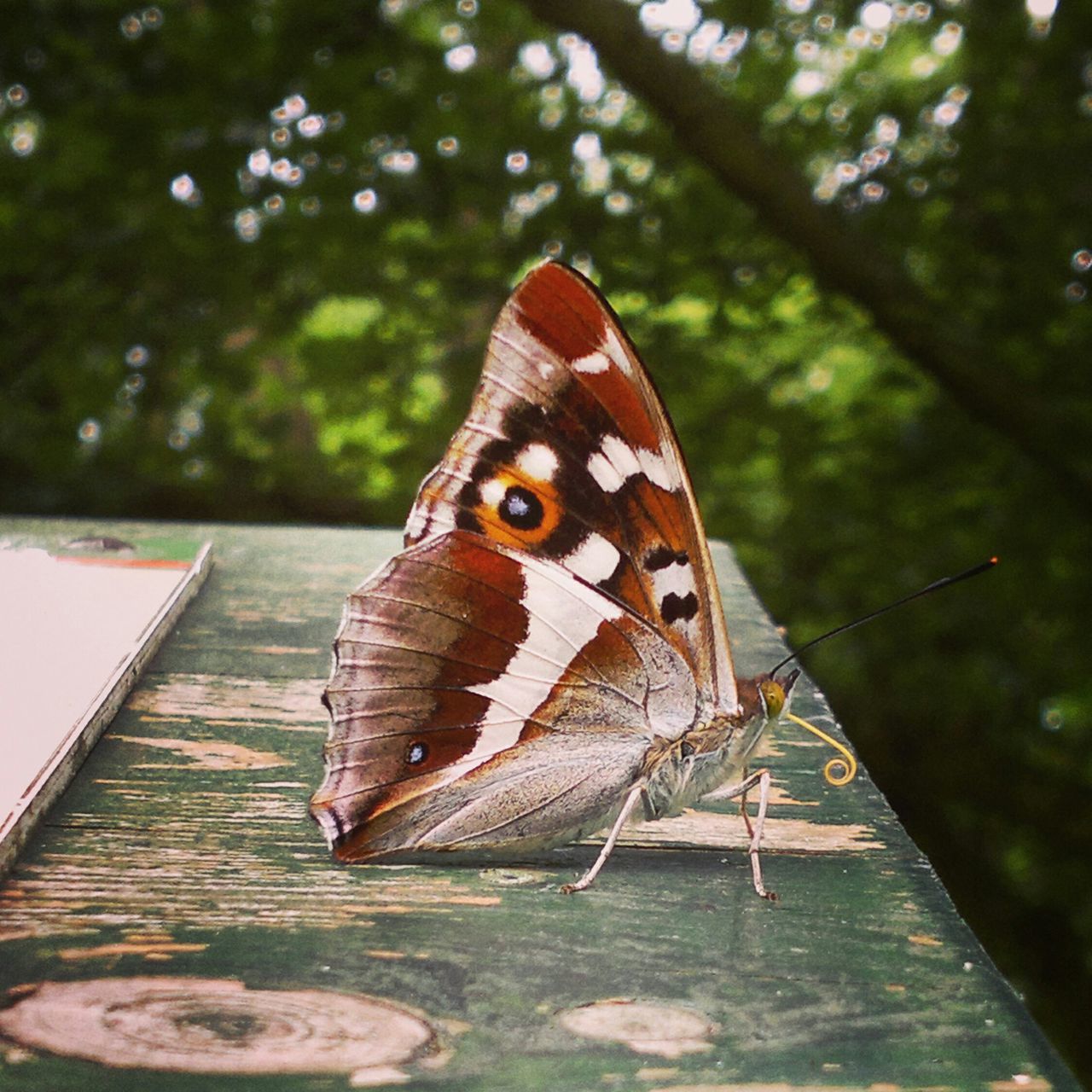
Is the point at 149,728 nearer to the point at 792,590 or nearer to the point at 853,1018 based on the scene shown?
the point at 853,1018

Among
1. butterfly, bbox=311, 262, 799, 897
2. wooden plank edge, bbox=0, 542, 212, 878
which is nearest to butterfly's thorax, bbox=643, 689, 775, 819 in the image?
butterfly, bbox=311, 262, 799, 897

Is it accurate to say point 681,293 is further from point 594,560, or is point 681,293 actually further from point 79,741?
point 79,741

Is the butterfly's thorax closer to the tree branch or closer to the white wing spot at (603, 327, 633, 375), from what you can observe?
the white wing spot at (603, 327, 633, 375)

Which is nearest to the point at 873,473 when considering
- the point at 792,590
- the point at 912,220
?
the point at 792,590

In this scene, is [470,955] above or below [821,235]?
below

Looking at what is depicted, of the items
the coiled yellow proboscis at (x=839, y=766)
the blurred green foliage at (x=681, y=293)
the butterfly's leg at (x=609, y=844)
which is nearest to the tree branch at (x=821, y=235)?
the blurred green foliage at (x=681, y=293)

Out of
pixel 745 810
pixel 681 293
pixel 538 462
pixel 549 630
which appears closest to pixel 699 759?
pixel 745 810

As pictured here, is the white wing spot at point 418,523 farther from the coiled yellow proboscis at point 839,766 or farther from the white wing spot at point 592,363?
the coiled yellow proboscis at point 839,766
